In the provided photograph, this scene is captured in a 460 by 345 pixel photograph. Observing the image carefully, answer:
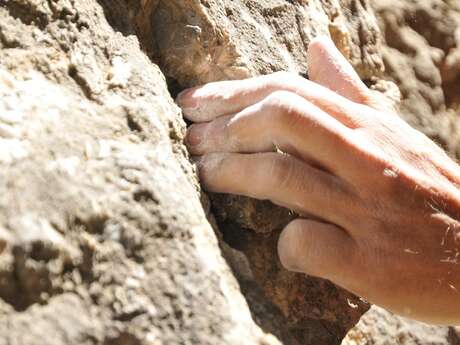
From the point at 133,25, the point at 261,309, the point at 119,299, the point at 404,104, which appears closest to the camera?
the point at 119,299

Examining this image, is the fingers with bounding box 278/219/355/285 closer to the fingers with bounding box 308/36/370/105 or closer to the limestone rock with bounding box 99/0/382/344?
the limestone rock with bounding box 99/0/382/344

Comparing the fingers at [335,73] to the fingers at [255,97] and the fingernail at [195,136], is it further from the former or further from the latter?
the fingernail at [195,136]

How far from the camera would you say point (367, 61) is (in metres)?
1.68

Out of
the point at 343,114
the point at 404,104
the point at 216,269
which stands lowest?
the point at 404,104

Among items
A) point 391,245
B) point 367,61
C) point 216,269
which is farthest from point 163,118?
point 367,61

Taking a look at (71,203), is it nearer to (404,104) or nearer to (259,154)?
(259,154)

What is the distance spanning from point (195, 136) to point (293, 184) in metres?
0.20

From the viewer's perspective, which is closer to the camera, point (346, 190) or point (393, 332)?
point (346, 190)

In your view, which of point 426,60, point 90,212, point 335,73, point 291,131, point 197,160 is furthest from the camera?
point 426,60

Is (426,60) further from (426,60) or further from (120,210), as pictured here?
(120,210)

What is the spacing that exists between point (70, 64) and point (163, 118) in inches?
6.3

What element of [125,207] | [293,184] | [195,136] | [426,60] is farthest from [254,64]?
[426,60]

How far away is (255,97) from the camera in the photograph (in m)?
0.95

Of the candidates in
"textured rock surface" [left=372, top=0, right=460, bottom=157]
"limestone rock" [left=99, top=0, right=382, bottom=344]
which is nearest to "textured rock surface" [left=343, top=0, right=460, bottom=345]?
"textured rock surface" [left=372, top=0, right=460, bottom=157]
